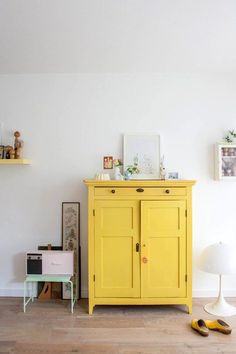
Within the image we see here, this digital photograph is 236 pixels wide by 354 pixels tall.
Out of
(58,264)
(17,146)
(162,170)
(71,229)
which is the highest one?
(17,146)

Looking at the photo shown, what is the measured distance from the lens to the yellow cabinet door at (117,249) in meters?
2.88

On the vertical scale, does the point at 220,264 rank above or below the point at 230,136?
below

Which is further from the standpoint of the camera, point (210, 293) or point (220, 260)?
point (210, 293)

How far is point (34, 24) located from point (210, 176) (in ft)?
7.67

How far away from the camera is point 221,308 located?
2916 millimetres

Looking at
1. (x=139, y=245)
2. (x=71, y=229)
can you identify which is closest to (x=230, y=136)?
(x=139, y=245)

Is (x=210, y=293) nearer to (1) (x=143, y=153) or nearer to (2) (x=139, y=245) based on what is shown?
(2) (x=139, y=245)

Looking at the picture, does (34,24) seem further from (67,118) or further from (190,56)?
(190,56)

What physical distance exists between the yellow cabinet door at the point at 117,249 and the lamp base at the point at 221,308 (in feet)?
2.56

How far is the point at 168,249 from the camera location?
2881 millimetres

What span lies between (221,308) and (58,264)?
1.73m

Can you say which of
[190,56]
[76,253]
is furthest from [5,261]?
[190,56]

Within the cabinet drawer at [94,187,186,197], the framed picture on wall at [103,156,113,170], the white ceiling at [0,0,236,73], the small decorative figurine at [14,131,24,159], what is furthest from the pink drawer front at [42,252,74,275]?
the white ceiling at [0,0,236,73]

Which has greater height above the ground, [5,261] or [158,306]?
[5,261]
